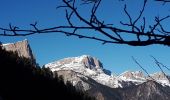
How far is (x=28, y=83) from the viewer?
296 ft

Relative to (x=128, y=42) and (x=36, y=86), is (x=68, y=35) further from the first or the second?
(x=36, y=86)

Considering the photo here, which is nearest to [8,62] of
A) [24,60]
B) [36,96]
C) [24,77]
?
[24,77]

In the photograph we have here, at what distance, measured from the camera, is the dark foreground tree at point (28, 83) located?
7965cm

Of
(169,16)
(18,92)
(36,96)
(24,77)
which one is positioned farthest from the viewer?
(24,77)

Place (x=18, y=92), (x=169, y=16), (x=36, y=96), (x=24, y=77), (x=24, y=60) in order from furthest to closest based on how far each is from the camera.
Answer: (x=24, y=60) < (x=24, y=77) < (x=36, y=96) < (x=18, y=92) < (x=169, y=16)

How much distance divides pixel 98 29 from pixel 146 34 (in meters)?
0.35

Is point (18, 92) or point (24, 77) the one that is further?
point (24, 77)

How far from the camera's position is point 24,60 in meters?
109

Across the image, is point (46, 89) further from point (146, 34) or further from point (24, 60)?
point (146, 34)

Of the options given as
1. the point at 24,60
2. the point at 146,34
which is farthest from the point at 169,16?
the point at 24,60

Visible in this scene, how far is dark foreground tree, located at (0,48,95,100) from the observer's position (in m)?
79.7

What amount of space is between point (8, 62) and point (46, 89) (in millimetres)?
9393

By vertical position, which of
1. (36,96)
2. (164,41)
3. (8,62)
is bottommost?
(36,96)

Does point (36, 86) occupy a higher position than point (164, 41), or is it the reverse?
point (164, 41)
